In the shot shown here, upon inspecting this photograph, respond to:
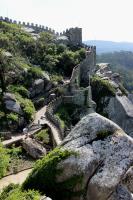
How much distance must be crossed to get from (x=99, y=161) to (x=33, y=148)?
15.5 meters

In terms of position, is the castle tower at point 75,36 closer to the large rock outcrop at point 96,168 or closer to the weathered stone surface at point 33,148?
the weathered stone surface at point 33,148

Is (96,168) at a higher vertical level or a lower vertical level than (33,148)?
higher

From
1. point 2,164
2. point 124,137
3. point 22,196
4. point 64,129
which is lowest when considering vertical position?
point 64,129

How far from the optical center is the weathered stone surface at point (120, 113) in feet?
176

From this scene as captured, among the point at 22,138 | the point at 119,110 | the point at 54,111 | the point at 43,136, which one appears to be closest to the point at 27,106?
the point at 54,111

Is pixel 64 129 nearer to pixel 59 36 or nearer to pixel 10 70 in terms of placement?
pixel 10 70

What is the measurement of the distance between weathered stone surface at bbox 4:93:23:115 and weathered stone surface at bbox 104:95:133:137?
1510cm

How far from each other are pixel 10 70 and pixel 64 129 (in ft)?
37.0

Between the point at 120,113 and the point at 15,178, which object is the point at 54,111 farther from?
the point at 15,178

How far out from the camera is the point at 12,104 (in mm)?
→ 40438

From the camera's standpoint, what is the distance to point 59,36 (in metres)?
74.6

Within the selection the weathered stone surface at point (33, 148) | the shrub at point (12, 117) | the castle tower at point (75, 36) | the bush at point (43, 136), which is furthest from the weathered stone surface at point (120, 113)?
the weathered stone surface at point (33, 148)

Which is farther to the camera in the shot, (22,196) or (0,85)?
(0,85)

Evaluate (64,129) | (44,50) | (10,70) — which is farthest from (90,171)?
(44,50)
